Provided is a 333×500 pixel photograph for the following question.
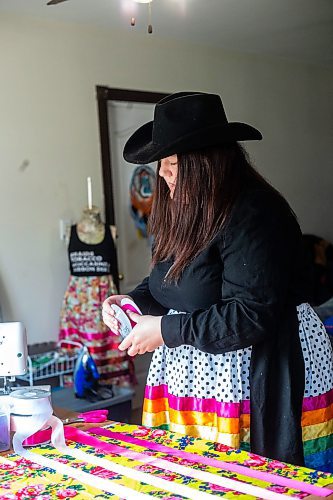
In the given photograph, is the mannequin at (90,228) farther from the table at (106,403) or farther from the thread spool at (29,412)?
the thread spool at (29,412)

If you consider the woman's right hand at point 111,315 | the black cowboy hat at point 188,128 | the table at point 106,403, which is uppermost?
the black cowboy hat at point 188,128

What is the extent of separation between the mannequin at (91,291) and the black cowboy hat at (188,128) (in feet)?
7.27

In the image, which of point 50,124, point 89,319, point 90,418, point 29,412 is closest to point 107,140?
point 50,124

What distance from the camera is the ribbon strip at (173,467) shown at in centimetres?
132

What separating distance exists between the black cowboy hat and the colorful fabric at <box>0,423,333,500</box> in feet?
2.17

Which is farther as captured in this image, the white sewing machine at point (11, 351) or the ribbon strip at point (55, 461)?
the white sewing machine at point (11, 351)

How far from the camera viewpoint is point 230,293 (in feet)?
5.68

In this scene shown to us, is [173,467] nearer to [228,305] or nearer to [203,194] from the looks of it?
[228,305]

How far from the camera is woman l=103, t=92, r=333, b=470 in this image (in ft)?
5.57

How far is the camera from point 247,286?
169 centimetres

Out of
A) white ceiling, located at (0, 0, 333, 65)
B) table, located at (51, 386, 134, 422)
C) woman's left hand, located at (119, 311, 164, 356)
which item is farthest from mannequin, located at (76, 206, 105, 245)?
woman's left hand, located at (119, 311, 164, 356)

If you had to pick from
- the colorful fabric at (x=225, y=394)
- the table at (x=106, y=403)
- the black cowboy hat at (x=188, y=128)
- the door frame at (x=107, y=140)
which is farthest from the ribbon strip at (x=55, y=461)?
the door frame at (x=107, y=140)

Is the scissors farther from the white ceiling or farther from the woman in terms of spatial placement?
the white ceiling

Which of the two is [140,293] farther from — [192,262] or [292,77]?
[292,77]
